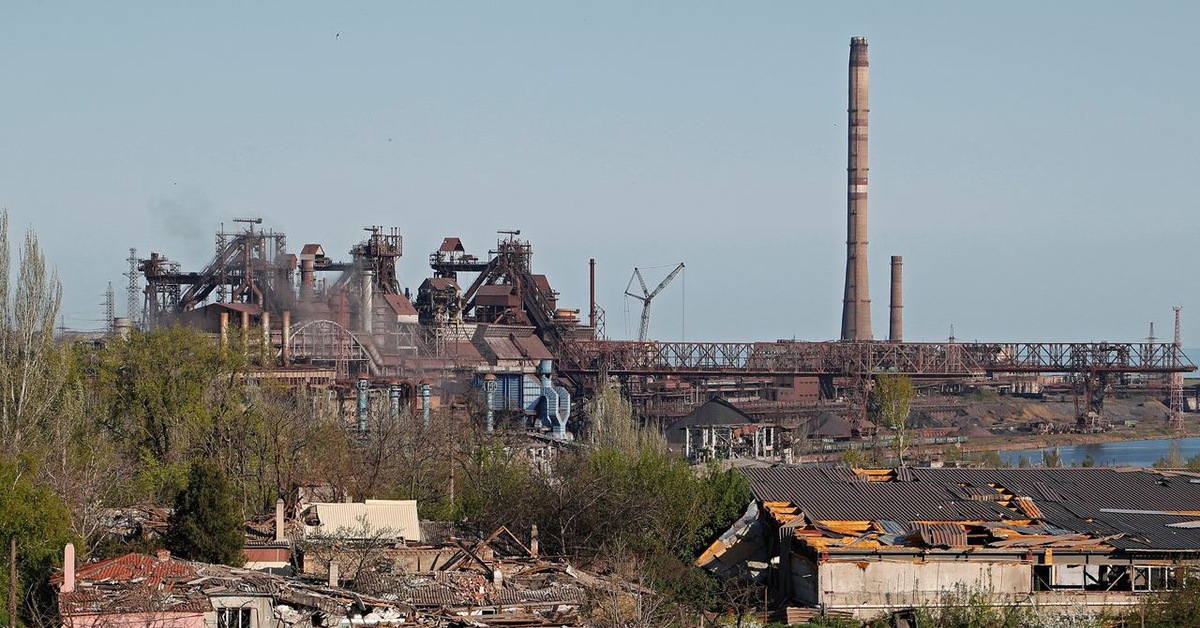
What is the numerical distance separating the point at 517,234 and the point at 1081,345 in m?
31.5

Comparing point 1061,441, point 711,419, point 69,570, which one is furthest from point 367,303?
point 69,570

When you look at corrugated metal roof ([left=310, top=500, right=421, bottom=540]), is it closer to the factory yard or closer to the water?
the factory yard

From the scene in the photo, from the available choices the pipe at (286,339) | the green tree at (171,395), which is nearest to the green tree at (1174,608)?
the green tree at (171,395)

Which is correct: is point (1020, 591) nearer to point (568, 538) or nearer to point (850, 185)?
point (568, 538)

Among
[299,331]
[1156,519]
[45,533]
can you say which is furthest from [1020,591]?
[299,331]

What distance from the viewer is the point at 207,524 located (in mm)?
22641

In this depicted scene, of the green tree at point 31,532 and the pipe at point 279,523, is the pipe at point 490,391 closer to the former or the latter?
the pipe at point 279,523

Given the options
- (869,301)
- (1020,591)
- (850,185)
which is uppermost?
(850,185)

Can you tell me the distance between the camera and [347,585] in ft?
67.6

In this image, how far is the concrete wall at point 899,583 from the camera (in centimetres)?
2219

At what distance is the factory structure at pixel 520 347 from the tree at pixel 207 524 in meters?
30.9

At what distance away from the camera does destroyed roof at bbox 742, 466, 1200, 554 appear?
23.1 meters

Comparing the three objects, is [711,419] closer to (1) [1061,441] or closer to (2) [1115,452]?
(2) [1115,452]

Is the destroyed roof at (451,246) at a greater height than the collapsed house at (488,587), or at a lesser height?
greater
